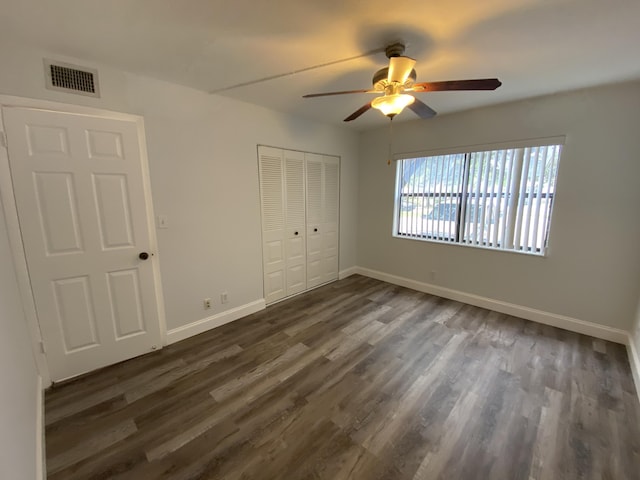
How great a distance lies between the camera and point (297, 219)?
149 inches

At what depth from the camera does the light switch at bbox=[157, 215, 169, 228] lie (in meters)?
2.53

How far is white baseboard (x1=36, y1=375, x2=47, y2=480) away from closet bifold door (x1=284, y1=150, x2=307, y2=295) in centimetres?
249

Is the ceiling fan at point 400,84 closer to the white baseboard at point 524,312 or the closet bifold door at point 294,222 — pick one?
the closet bifold door at point 294,222

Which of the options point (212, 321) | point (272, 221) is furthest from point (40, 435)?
point (272, 221)

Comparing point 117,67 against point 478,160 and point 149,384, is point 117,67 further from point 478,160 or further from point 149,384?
point 478,160

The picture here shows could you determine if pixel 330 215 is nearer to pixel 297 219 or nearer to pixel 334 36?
pixel 297 219

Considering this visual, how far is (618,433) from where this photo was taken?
1.71 meters

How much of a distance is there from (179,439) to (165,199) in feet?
6.40

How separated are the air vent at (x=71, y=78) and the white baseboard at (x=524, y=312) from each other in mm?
4217

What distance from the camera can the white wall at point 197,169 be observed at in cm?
218

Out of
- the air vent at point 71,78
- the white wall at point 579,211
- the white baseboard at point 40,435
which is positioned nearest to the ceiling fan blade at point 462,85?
the white wall at point 579,211

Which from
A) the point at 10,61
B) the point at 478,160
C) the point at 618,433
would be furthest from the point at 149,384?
the point at 478,160

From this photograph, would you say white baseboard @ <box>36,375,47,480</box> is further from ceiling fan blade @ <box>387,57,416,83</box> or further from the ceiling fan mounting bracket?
the ceiling fan mounting bracket

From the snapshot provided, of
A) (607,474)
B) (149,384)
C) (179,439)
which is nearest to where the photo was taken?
(607,474)
